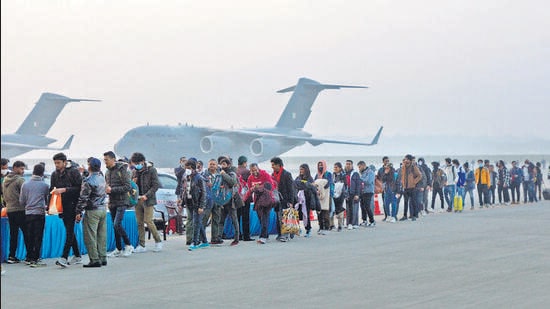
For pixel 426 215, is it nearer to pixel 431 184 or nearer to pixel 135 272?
pixel 431 184

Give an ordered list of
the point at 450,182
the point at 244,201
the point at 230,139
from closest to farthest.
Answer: the point at 244,201 < the point at 450,182 < the point at 230,139

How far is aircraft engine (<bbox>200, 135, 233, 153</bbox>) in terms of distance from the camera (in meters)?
36.6

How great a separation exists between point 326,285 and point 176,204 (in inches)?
307

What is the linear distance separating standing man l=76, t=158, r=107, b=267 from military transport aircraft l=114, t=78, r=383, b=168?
81.6 feet

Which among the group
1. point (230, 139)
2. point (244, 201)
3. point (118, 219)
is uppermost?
point (230, 139)

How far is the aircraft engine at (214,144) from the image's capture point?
36562 mm

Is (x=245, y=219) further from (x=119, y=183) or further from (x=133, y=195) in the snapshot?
(x=119, y=183)

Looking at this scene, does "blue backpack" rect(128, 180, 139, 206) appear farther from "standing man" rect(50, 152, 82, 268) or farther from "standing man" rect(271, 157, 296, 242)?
"standing man" rect(271, 157, 296, 242)

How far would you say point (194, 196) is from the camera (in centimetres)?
1235

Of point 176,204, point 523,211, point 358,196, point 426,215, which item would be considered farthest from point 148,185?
point 523,211

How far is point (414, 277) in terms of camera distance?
28.8ft

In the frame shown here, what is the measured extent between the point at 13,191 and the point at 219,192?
356cm

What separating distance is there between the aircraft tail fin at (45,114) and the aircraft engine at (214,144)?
1224cm

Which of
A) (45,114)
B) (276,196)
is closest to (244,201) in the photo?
(276,196)
